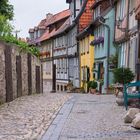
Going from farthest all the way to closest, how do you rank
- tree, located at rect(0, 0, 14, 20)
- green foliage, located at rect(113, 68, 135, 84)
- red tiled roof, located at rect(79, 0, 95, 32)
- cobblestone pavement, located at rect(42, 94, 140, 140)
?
red tiled roof, located at rect(79, 0, 95, 32) < tree, located at rect(0, 0, 14, 20) < green foliage, located at rect(113, 68, 135, 84) < cobblestone pavement, located at rect(42, 94, 140, 140)

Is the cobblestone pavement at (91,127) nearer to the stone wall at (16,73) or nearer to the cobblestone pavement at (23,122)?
the cobblestone pavement at (23,122)

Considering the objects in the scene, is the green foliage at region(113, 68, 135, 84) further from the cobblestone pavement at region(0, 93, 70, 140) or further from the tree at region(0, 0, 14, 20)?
the tree at region(0, 0, 14, 20)

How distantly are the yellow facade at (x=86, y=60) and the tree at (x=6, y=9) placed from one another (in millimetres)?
7978

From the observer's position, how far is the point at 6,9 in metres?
37.8

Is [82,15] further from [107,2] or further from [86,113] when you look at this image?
[86,113]

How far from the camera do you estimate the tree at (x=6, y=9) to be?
37.1 m

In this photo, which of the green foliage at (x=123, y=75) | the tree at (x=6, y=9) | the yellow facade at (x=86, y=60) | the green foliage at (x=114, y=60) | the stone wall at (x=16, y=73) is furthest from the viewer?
the yellow facade at (x=86, y=60)

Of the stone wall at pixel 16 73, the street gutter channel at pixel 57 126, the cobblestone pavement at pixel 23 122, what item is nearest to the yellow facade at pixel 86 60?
the stone wall at pixel 16 73

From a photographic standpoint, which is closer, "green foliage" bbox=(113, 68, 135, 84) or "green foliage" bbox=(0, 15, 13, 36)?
"green foliage" bbox=(113, 68, 135, 84)

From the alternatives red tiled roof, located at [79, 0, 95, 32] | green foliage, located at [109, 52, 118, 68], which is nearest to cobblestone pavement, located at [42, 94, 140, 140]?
green foliage, located at [109, 52, 118, 68]

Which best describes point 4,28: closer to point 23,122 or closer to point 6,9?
point 6,9

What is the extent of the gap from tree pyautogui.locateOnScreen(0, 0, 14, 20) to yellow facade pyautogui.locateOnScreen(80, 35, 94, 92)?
7.98m

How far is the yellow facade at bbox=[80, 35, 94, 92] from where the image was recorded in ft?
143

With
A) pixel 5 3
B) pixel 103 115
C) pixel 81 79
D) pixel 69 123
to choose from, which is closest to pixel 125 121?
pixel 69 123
